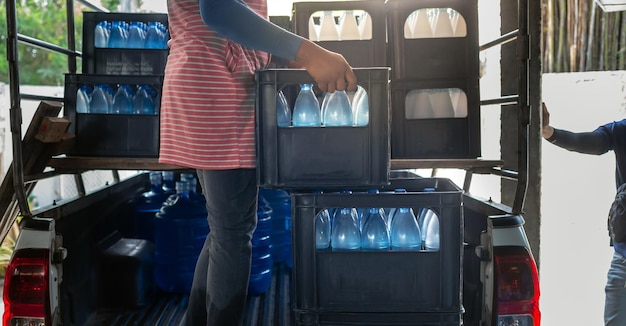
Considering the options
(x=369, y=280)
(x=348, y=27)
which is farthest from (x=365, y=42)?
(x=369, y=280)

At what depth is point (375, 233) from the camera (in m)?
1.64

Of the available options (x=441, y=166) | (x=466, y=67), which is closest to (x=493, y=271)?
(x=441, y=166)

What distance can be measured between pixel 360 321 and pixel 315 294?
6.1 inches

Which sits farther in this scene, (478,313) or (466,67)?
(466,67)

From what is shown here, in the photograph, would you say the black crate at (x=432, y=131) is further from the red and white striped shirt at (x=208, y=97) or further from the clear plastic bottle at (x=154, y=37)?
the clear plastic bottle at (x=154, y=37)

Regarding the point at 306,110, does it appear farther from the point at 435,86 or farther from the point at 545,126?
the point at 545,126

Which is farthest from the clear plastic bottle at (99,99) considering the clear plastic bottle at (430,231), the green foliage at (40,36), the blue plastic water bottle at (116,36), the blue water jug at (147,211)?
the green foliage at (40,36)

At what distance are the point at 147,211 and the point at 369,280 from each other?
1640mm

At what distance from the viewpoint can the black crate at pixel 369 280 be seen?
5.05 feet

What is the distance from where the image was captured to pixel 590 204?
4117 mm

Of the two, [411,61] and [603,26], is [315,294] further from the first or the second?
[603,26]

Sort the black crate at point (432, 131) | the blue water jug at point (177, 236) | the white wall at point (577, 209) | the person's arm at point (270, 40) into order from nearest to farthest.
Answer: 1. the person's arm at point (270, 40)
2. the black crate at point (432, 131)
3. the blue water jug at point (177, 236)
4. the white wall at point (577, 209)

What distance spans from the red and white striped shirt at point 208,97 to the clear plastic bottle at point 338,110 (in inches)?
9.8

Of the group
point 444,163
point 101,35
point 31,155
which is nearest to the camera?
point 31,155
